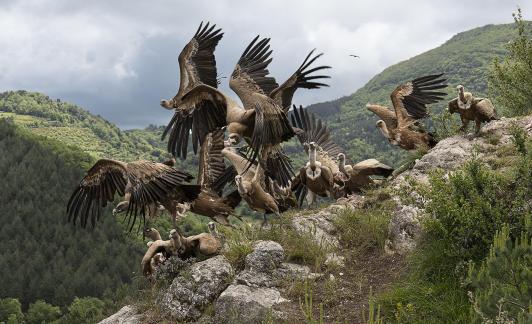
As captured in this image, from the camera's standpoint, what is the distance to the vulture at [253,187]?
343 inches

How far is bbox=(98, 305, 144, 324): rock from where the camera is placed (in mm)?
7770

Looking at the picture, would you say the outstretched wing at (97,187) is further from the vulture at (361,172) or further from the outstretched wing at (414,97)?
the outstretched wing at (414,97)

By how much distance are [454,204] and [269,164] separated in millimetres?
3788

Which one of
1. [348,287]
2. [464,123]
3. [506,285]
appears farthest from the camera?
[464,123]

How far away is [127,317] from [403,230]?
4011 millimetres

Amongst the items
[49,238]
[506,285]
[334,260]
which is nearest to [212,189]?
[334,260]

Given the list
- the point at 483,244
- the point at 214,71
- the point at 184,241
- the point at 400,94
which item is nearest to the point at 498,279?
the point at 483,244

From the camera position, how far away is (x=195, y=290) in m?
7.41

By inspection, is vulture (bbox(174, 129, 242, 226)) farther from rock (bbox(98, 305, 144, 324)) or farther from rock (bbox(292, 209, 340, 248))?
rock (bbox(98, 305, 144, 324))

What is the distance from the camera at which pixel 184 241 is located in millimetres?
8312

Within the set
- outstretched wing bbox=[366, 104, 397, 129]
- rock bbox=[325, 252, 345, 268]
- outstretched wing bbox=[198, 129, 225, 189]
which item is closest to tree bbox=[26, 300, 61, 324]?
outstretched wing bbox=[366, 104, 397, 129]

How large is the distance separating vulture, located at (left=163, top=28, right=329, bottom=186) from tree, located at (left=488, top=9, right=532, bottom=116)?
10905 mm

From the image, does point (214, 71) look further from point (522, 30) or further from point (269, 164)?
point (522, 30)

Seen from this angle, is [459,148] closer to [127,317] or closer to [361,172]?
[361,172]
